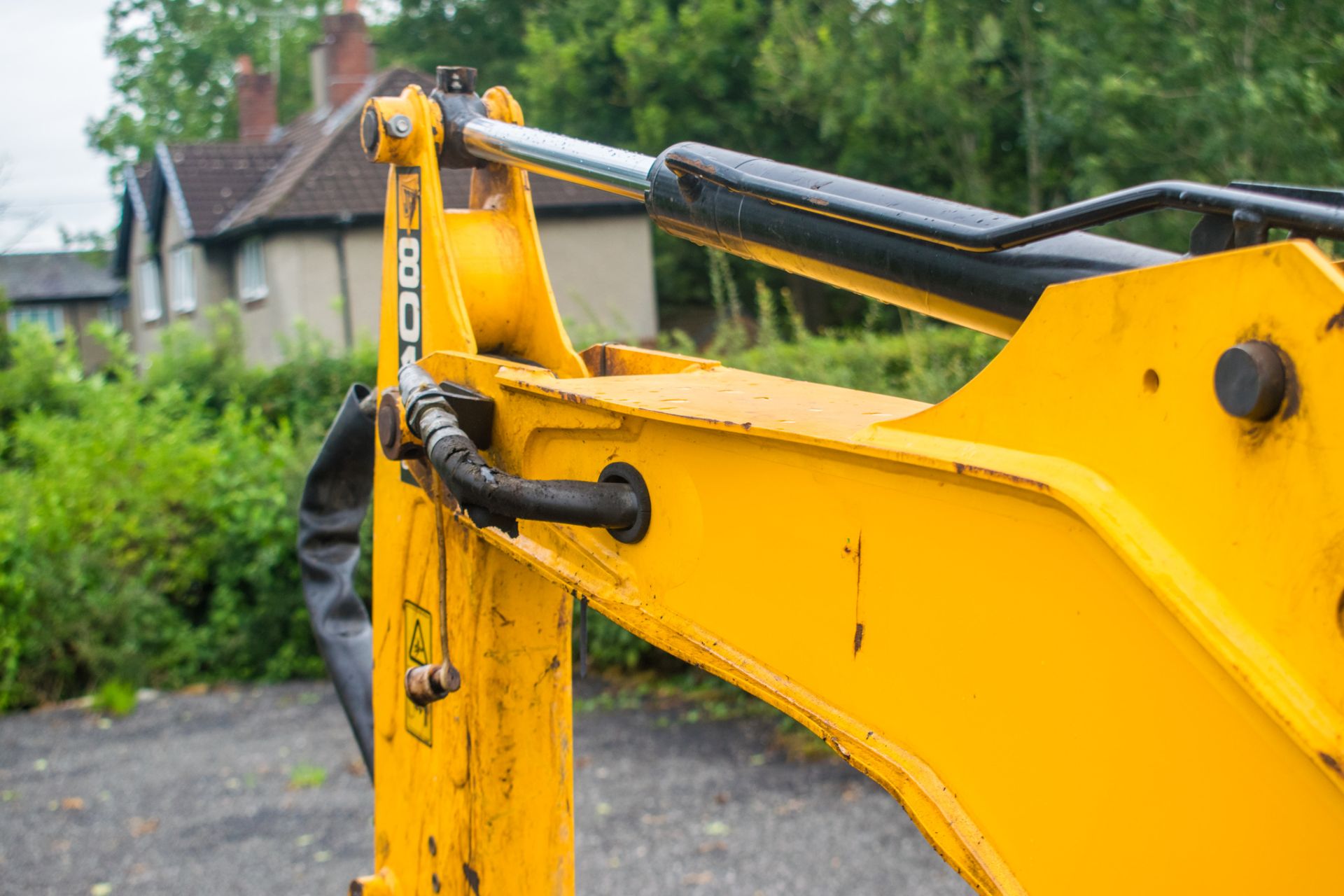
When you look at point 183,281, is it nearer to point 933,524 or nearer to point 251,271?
point 251,271

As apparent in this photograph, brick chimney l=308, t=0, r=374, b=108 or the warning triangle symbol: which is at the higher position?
brick chimney l=308, t=0, r=374, b=108

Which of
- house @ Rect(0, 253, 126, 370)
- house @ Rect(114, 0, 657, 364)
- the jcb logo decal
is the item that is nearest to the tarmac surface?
the jcb logo decal

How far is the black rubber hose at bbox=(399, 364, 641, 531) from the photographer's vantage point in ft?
4.78

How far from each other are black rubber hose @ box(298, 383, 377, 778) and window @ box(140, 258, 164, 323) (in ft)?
88.8

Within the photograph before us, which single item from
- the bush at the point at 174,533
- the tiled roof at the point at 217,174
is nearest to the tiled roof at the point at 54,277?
the tiled roof at the point at 217,174

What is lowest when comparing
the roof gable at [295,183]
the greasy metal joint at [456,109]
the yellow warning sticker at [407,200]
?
the yellow warning sticker at [407,200]

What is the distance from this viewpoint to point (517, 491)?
1456 mm

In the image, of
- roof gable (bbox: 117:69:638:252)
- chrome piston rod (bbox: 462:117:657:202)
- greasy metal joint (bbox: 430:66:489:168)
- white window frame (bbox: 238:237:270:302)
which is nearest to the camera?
chrome piston rod (bbox: 462:117:657:202)

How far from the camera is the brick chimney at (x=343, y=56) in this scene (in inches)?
872

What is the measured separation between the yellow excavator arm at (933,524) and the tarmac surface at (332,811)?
328cm

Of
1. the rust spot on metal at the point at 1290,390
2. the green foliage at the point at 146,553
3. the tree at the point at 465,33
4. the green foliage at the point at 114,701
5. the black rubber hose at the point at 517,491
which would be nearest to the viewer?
the rust spot on metal at the point at 1290,390

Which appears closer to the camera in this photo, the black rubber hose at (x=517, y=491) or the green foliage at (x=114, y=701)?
the black rubber hose at (x=517, y=491)

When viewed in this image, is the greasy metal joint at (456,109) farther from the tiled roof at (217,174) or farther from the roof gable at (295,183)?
the tiled roof at (217,174)

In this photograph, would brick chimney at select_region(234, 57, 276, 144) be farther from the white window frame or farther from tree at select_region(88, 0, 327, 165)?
tree at select_region(88, 0, 327, 165)
